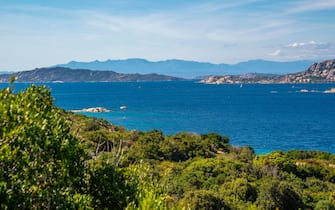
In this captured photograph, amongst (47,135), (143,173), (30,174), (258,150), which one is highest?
(47,135)

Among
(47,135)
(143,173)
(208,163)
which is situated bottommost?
(208,163)

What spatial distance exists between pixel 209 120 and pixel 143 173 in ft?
246

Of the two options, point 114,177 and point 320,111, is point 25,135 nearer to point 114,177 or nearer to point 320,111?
point 114,177

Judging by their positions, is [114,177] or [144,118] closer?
[114,177]

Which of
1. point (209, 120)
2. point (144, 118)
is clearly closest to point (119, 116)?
point (144, 118)

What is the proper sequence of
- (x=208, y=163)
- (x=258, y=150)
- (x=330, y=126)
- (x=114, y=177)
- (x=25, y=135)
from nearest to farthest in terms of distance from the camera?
(x=25, y=135) < (x=114, y=177) < (x=208, y=163) < (x=258, y=150) < (x=330, y=126)

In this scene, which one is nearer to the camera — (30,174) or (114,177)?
(30,174)

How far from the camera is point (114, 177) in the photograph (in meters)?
7.19

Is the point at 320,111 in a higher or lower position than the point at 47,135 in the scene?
lower

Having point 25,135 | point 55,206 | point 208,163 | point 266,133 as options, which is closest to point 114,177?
point 55,206

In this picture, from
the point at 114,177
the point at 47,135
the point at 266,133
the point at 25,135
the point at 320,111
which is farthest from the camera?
the point at 320,111

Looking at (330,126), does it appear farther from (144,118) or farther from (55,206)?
(55,206)

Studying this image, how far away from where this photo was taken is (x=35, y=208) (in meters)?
5.52

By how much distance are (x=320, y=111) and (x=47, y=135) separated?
101327 mm
